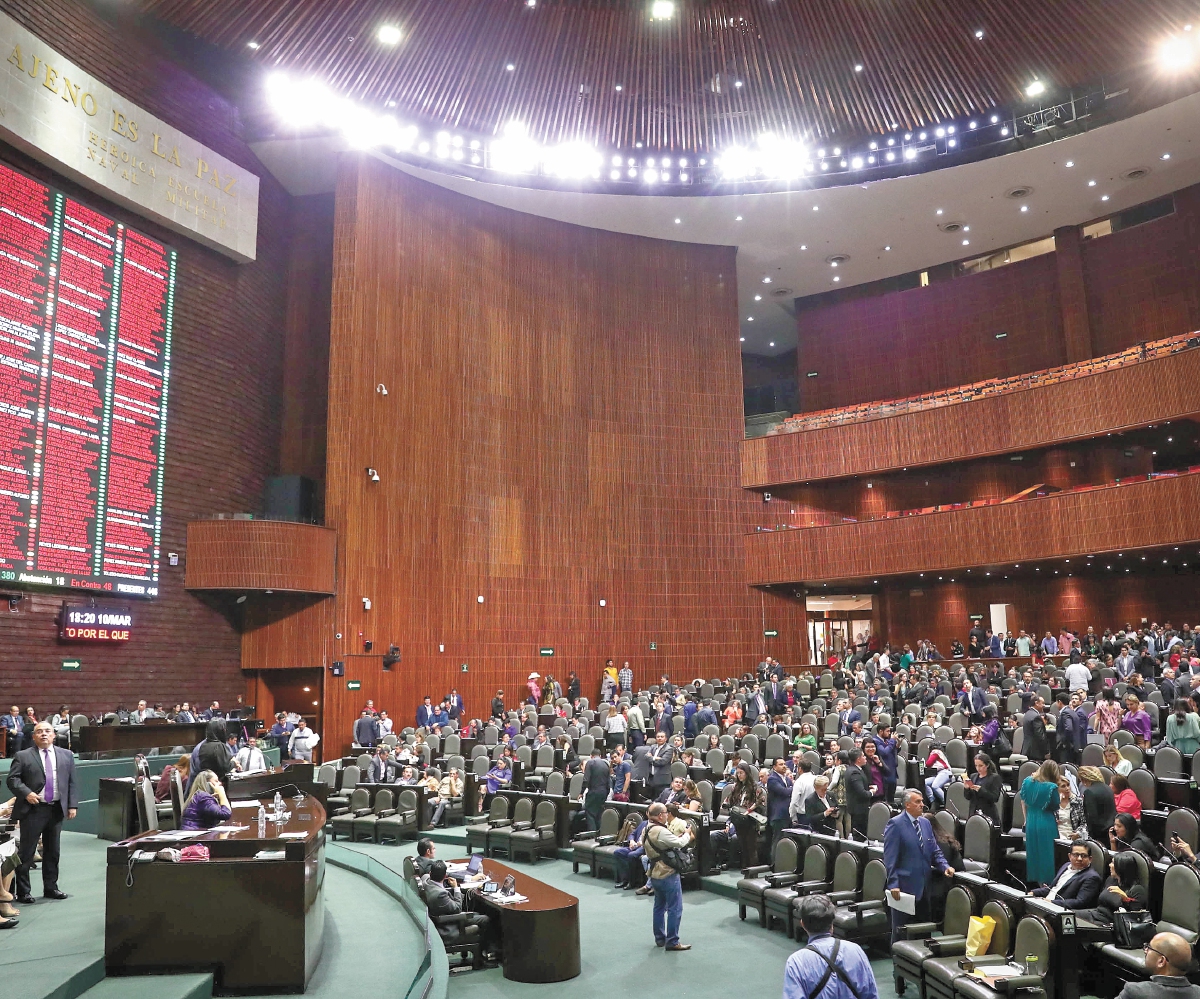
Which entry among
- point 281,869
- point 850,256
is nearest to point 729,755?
point 281,869

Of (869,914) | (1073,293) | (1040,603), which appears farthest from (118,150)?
(1040,603)

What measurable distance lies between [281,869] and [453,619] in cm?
1575

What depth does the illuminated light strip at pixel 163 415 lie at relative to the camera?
16.9 meters

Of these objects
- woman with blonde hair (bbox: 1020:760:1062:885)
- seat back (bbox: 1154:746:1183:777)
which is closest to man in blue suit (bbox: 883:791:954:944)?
woman with blonde hair (bbox: 1020:760:1062:885)

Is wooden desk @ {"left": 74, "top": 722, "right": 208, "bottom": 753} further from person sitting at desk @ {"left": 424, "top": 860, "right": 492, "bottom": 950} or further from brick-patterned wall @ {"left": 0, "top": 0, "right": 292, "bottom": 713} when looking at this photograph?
person sitting at desk @ {"left": 424, "top": 860, "right": 492, "bottom": 950}

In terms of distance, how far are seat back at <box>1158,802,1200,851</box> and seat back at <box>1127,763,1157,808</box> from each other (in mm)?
1253

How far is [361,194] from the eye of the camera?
67.8 feet

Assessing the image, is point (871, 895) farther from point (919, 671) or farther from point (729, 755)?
point (919, 671)

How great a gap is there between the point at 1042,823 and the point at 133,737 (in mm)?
11138

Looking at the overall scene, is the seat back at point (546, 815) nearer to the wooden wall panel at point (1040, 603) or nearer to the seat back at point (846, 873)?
the seat back at point (846, 873)

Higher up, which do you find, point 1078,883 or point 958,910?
point 1078,883

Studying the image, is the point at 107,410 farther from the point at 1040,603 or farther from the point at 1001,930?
the point at 1040,603

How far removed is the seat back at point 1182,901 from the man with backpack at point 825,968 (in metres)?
2.84

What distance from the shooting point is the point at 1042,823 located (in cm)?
736
